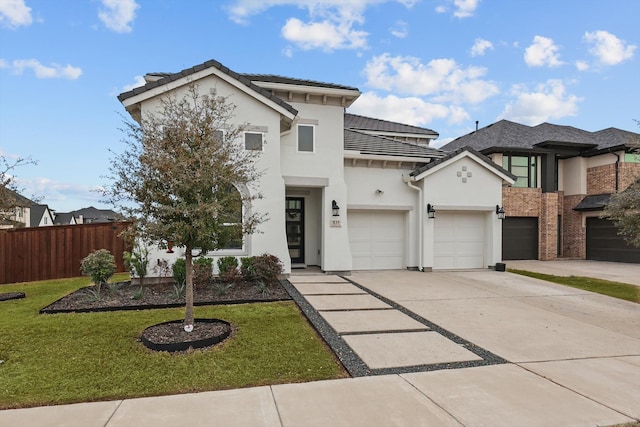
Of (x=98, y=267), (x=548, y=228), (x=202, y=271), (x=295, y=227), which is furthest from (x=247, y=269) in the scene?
(x=548, y=228)

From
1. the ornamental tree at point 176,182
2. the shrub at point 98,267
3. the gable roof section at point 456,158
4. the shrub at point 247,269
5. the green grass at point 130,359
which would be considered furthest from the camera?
the gable roof section at point 456,158

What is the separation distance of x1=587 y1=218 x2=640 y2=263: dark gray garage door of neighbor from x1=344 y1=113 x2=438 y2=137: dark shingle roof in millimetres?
9595

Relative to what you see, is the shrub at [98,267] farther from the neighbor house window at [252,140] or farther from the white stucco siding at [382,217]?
the white stucco siding at [382,217]

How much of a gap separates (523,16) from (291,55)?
26.0ft

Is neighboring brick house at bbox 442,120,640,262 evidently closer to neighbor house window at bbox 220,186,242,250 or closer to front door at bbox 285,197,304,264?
front door at bbox 285,197,304,264

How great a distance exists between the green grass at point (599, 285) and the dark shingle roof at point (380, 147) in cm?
577

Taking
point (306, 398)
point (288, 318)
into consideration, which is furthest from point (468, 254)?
point (306, 398)

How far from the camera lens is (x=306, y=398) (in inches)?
149

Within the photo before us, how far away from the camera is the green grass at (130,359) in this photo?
→ 158 inches

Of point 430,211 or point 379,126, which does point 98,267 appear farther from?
point 379,126

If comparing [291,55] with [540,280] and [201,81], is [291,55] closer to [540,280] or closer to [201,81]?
[201,81]

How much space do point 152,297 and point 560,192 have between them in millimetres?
→ 21307

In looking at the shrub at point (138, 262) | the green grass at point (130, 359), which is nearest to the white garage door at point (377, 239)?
the green grass at point (130, 359)

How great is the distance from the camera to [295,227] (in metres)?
13.1
